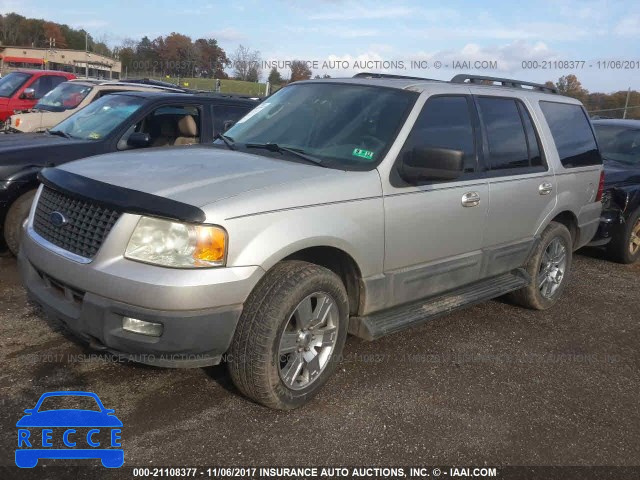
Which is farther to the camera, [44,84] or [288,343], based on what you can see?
[44,84]

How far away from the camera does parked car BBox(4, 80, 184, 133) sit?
28.1 ft

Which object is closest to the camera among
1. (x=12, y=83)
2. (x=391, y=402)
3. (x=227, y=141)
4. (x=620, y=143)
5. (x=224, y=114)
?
(x=391, y=402)

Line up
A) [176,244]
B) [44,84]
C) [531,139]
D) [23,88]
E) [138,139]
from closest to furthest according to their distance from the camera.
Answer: [176,244], [531,139], [138,139], [23,88], [44,84]

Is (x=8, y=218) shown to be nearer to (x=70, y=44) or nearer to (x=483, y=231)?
(x=483, y=231)

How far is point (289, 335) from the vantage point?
11.0 feet

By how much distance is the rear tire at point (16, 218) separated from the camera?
568cm

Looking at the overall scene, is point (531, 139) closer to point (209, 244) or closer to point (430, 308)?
point (430, 308)

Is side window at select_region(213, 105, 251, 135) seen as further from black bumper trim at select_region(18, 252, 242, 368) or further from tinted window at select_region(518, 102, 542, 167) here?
black bumper trim at select_region(18, 252, 242, 368)

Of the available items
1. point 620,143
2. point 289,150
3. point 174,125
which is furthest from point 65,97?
point 620,143

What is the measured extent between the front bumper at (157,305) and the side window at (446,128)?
1587 millimetres

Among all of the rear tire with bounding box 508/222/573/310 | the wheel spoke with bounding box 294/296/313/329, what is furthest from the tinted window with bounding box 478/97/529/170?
the wheel spoke with bounding box 294/296/313/329

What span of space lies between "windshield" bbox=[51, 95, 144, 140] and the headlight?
367cm

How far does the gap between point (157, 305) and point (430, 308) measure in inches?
79.9

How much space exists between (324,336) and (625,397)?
6.88 ft
